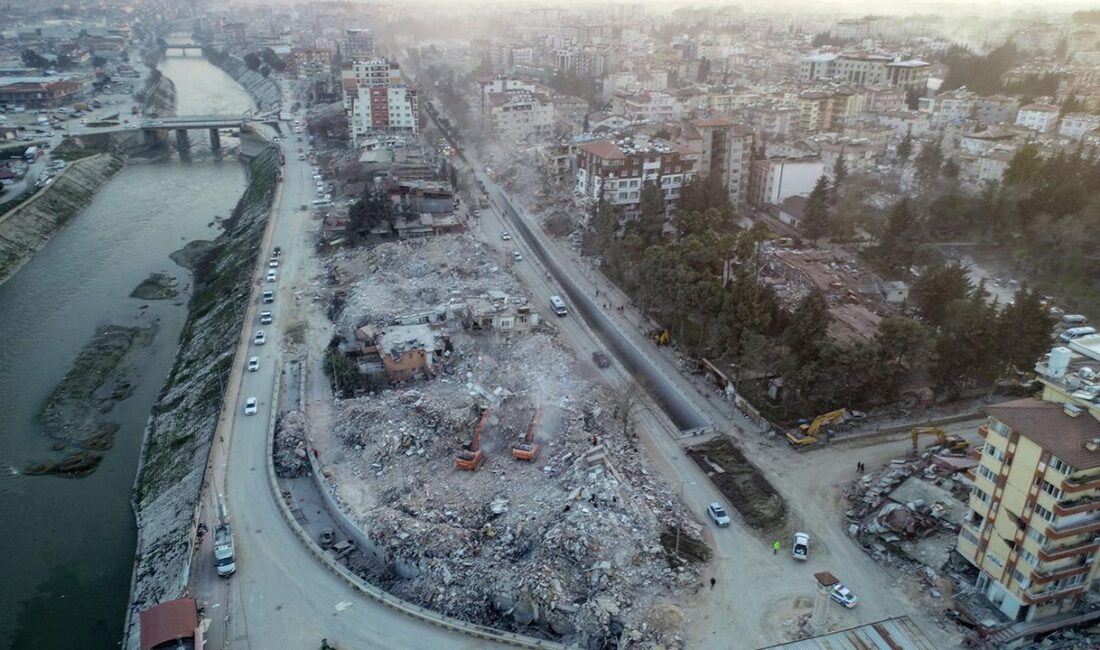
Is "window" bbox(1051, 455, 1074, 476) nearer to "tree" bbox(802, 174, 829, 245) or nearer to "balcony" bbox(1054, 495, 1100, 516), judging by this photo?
"balcony" bbox(1054, 495, 1100, 516)

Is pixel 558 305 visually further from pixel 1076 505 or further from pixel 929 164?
pixel 929 164

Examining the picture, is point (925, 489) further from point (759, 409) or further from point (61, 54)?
point (61, 54)

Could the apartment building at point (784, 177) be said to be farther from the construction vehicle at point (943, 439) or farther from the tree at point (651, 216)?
the construction vehicle at point (943, 439)

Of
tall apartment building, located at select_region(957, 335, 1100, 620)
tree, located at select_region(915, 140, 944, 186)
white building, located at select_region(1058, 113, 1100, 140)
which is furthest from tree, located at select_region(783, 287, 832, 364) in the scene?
white building, located at select_region(1058, 113, 1100, 140)

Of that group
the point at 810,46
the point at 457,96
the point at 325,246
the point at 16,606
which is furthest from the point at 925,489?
the point at 810,46

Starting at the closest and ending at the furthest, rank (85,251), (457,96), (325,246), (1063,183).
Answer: (1063,183) → (325,246) → (85,251) → (457,96)

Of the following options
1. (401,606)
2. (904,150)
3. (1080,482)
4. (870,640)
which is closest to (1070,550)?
(1080,482)

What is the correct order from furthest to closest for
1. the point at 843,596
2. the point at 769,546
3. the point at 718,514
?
1. the point at 718,514
2. the point at 769,546
3. the point at 843,596
